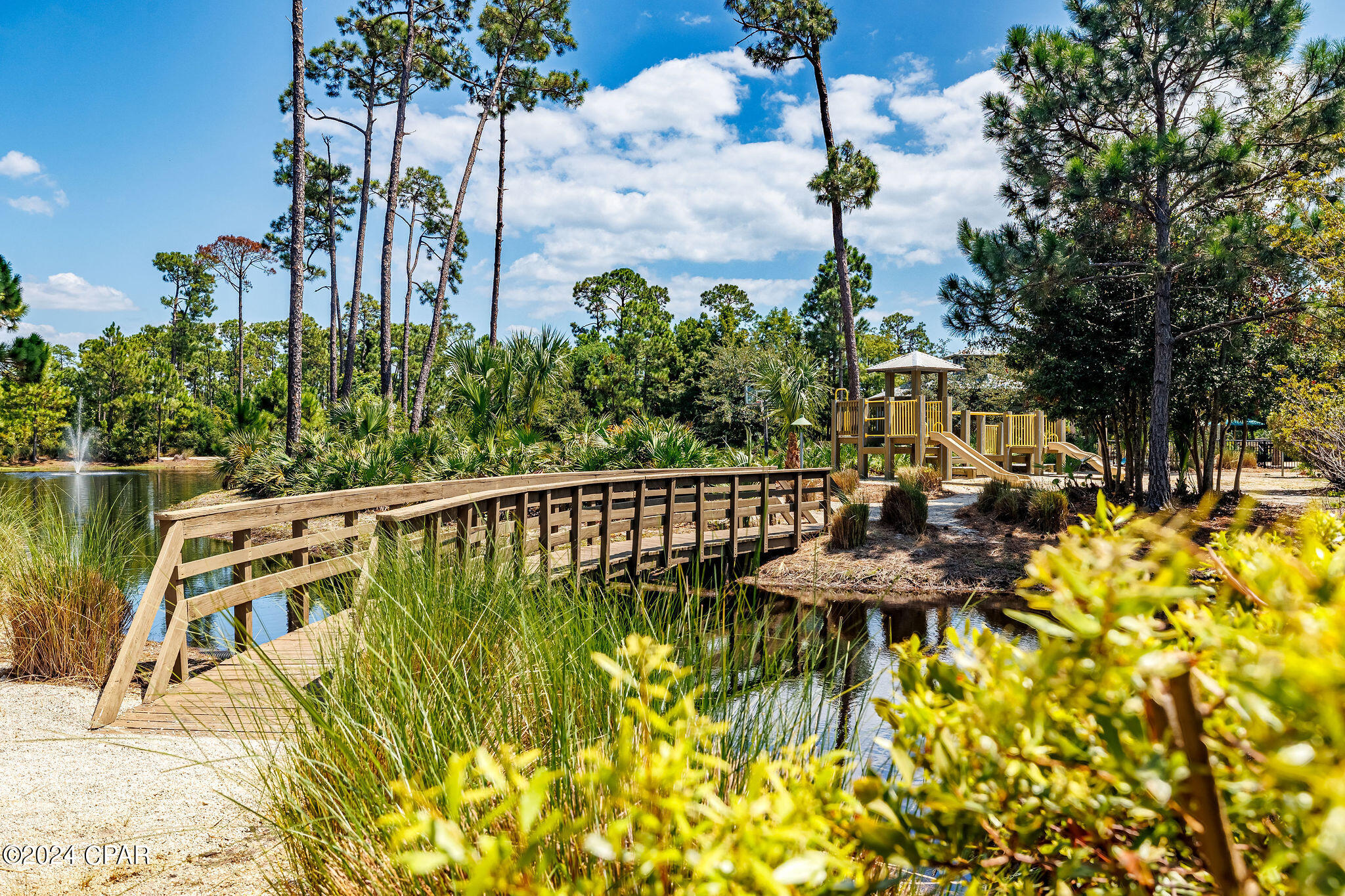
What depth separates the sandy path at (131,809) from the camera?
2.40 meters

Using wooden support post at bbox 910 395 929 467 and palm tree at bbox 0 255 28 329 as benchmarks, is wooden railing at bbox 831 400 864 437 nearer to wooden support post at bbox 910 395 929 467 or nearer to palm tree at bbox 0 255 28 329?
wooden support post at bbox 910 395 929 467

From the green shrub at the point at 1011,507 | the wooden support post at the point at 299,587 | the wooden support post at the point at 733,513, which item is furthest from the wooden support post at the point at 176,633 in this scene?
the green shrub at the point at 1011,507

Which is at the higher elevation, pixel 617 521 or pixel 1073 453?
pixel 1073 453

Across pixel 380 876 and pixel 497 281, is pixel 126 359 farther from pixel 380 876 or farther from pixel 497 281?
pixel 380 876

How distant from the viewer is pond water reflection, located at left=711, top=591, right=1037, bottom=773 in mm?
2375

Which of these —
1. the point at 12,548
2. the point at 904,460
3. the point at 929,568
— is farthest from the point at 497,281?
the point at 12,548

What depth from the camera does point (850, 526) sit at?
11.6 metres

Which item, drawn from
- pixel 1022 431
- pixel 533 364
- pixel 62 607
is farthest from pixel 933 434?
pixel 62 607

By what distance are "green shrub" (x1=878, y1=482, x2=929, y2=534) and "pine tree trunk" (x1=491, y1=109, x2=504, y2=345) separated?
15.0 metres

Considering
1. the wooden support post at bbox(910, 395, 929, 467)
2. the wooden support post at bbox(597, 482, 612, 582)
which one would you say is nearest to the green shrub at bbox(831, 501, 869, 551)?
the wooden support post at bbox(597, 482, 612, 582)

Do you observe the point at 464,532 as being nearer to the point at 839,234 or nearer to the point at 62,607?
the point at 62,607

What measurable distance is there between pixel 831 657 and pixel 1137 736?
247 inches

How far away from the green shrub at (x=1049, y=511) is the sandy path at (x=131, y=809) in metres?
11.1

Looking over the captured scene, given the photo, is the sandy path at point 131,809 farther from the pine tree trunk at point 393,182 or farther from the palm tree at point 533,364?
the pine tree trunk at point 393,182
